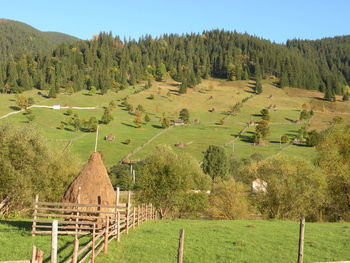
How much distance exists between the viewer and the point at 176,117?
152 m

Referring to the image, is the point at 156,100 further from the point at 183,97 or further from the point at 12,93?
the point at 12,93

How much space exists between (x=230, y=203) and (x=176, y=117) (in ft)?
346

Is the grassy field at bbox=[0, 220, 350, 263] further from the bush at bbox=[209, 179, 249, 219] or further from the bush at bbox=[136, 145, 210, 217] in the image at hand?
the bush at bbox=[136, 145, 210, 217]

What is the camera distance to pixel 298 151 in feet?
364

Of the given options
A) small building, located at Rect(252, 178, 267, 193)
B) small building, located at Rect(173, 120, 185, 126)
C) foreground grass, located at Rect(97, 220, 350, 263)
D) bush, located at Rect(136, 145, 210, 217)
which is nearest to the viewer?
foreground grass, located at Rect(97, 220, 350, 263)

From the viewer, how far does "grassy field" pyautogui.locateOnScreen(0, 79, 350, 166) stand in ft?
364

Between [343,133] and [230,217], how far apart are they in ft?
55.9

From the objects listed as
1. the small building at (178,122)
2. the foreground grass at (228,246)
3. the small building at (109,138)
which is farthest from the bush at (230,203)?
the small building at (178,122)

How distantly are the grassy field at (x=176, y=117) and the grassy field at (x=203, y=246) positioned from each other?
62705 mm

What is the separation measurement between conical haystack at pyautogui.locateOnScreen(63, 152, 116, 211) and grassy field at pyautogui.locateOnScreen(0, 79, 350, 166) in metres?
61.0

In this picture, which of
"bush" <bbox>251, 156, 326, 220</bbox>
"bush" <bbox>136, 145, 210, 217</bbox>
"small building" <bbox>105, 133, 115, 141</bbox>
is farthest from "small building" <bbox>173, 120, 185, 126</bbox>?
"bush" <bbox>251, 156, 326, 220</bbox>

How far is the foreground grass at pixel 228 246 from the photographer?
1747 cm

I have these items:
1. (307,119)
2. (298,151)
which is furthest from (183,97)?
(298,151)

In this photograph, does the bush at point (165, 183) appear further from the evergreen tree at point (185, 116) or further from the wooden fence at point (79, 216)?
the evergreen tree at point (185, 116)
